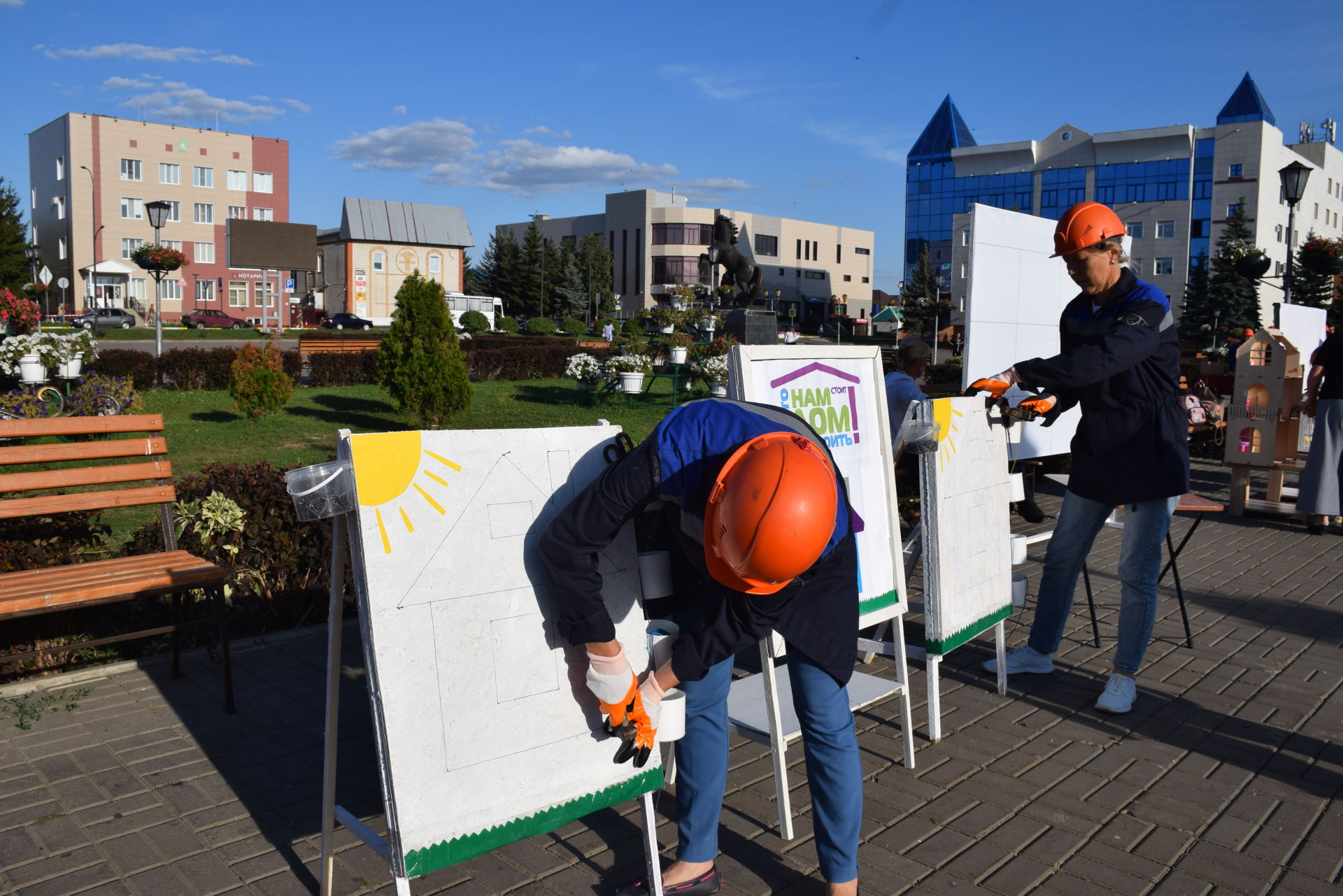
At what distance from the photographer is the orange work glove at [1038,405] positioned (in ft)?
14.3

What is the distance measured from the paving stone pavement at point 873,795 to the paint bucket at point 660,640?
81 centimetres

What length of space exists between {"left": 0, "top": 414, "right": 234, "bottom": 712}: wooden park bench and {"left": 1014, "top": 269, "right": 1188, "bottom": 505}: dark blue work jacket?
3815 millimetres

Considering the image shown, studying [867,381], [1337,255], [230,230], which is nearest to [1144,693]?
[867,381]

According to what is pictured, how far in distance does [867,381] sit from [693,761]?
190 cm

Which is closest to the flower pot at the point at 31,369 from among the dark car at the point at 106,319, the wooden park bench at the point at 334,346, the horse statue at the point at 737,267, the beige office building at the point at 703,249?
the wooden park bench at the point at 334,346

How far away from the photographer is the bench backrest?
15.1 feet

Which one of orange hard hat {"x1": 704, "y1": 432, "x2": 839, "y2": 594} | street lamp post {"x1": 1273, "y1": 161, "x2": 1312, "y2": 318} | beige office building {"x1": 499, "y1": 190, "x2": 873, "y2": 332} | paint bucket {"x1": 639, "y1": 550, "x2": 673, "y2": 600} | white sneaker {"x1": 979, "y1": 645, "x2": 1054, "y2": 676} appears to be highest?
beige office building {"x1": 499, "y1": 190, "x2": 873, "y2": 332}

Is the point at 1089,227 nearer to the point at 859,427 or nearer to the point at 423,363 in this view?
the point at 859,427

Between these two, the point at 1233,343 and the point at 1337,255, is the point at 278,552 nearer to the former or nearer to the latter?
the point at 1337,255

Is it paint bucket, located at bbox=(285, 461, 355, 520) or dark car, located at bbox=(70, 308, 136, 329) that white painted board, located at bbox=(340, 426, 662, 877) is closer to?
paint bucket, located at bbox=(285, 461, 355, 520)

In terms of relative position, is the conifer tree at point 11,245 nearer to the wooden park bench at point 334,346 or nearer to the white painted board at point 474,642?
the wooden park bench at point 334,346

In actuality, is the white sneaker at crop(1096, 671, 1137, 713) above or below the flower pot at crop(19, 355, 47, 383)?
below

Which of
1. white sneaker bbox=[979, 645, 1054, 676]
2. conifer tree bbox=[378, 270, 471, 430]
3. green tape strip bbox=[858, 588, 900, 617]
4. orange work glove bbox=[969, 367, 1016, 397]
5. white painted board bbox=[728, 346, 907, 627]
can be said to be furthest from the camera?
conifer tree bbox=[378, 270, 471, 430]

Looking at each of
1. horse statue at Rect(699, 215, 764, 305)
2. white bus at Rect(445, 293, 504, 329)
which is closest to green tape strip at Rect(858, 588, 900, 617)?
horse statue at Rect(699, 215, 764, 305)
